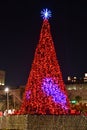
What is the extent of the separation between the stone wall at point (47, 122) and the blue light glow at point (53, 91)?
2294 millimetres

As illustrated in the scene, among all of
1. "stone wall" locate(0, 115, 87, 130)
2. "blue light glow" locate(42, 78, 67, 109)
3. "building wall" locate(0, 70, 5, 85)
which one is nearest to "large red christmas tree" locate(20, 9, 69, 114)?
"blue light glow" locate(42, 78, 67, 109)

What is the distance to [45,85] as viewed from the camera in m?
29.5

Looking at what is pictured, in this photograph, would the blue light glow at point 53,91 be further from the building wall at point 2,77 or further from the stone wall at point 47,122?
the building wall at point 2,77

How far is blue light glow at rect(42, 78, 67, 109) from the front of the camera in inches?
1160

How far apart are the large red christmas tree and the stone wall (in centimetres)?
191

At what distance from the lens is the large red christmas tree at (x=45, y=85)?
2936 cm

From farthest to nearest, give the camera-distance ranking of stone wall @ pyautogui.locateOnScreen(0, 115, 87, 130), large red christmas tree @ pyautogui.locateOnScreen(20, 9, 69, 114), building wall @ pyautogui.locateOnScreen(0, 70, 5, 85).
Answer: building wall @ pyautogui.locateOnScreen(0, 70, 5, 85), large red christmas tree @ pyautogui.locateOnScreen(20, 9, 69, 114), stone wall @ pyautogui.locateOnScreen(0, 115, 87, 130)

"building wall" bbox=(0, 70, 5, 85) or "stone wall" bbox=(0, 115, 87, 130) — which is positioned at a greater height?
"building wall" bbox=(0, 70, 5, 85)

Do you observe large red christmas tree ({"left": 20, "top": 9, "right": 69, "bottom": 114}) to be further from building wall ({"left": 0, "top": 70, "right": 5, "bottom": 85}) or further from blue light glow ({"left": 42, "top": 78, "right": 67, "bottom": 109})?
building wall ({"left": 0, "top": 70, "right": 5, "bottom": 85})

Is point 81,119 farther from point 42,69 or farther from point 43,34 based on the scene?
point 43,34

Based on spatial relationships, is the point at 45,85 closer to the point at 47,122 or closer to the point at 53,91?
the point at 53,91

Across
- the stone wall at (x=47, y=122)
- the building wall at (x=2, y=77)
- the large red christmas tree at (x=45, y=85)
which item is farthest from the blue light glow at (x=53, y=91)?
the building wall at (x=2, y=77)

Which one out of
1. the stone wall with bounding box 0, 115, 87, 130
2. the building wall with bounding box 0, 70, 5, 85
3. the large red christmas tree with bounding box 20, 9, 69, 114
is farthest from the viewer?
the building wall with bounding box 0, 70, 5, 85

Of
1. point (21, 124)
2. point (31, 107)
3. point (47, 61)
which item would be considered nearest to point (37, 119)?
point (21, 124)
